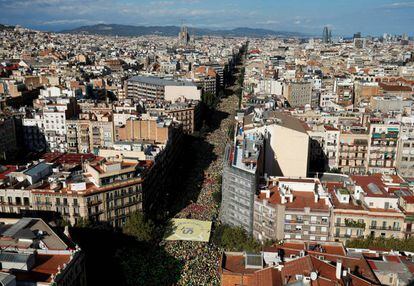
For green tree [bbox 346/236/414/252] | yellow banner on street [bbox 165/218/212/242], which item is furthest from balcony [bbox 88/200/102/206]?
green tree [bbox 346/236/414/252]

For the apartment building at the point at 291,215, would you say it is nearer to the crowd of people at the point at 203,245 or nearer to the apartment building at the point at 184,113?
the crowd of people at the point at 203,245

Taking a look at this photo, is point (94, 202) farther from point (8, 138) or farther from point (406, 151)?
point (406, 151)

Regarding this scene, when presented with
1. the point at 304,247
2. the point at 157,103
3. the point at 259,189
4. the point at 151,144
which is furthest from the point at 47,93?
the point at 304,247

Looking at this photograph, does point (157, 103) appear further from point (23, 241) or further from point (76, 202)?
point (23, 241)

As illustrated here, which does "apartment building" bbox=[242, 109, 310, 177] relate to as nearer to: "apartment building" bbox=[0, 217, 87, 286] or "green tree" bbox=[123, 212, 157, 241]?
"green tree" bbox=[123, 212, 157, 241]

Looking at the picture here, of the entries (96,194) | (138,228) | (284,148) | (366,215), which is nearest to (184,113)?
(284,148)

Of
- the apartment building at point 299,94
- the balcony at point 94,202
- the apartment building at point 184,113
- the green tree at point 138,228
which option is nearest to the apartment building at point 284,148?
the green tree at point 138,228
